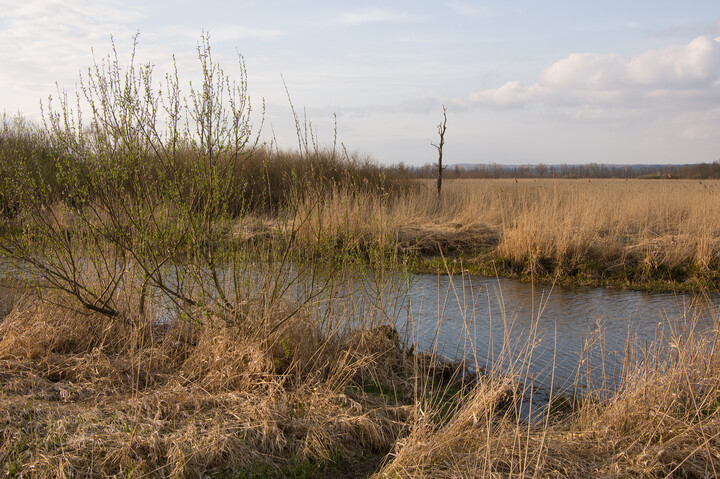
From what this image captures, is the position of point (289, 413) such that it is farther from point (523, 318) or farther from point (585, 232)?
point (585, 232)

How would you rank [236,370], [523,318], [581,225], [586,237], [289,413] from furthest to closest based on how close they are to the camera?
[581,225] < [586,237] < [523,318] < [236,370] < [289,413]

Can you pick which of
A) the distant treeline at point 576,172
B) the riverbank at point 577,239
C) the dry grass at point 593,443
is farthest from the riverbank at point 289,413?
the distant treeline at point 576,172

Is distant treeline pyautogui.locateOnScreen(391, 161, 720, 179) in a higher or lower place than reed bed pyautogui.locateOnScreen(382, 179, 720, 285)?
higher

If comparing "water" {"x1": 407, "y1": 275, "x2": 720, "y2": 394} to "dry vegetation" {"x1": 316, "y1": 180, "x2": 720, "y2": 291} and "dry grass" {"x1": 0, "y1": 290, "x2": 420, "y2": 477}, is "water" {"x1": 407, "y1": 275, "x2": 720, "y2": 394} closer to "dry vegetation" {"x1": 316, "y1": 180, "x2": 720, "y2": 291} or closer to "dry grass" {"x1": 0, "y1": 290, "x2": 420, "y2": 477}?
"dry vegetation" {"x1": 316, "y1": 180, "x2": 720, "y2": 291}

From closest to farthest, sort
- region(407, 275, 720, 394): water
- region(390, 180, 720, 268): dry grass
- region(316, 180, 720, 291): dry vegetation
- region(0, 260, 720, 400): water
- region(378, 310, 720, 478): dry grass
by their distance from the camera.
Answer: region(378, 310, 720, 478): dry grass → region(0, 260, 720, 400): water → region(407, 275, 720, 394): water → region(316, 180, 720, 291): dry vegetation → region(390, 180, 720, 268): dry grass

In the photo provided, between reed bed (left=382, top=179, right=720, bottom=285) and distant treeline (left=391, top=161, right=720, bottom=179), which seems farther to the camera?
distant treeline (left=391, top=161, right=720, bottom=179)

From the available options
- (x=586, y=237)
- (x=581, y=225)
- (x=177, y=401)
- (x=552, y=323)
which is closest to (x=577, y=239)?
(x=586, y=237)

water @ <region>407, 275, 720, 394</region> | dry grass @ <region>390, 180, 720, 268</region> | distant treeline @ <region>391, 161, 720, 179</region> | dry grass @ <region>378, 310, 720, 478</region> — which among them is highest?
distant treeline @ <region>391, 161, 720, 179</region>

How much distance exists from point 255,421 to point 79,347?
2.21 m

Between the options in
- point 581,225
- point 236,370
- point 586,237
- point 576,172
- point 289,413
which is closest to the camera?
point 289,413

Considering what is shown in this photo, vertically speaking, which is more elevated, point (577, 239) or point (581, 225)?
point (581, 225)

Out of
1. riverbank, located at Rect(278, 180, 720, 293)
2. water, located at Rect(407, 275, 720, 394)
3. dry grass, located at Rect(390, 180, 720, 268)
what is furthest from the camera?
dry grass, located at Rect(390, 180, 720, 268)

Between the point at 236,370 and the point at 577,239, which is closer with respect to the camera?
the point at 236,370

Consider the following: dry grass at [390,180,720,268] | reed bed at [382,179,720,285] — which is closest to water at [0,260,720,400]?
reed bed at [382,179,720,285]
